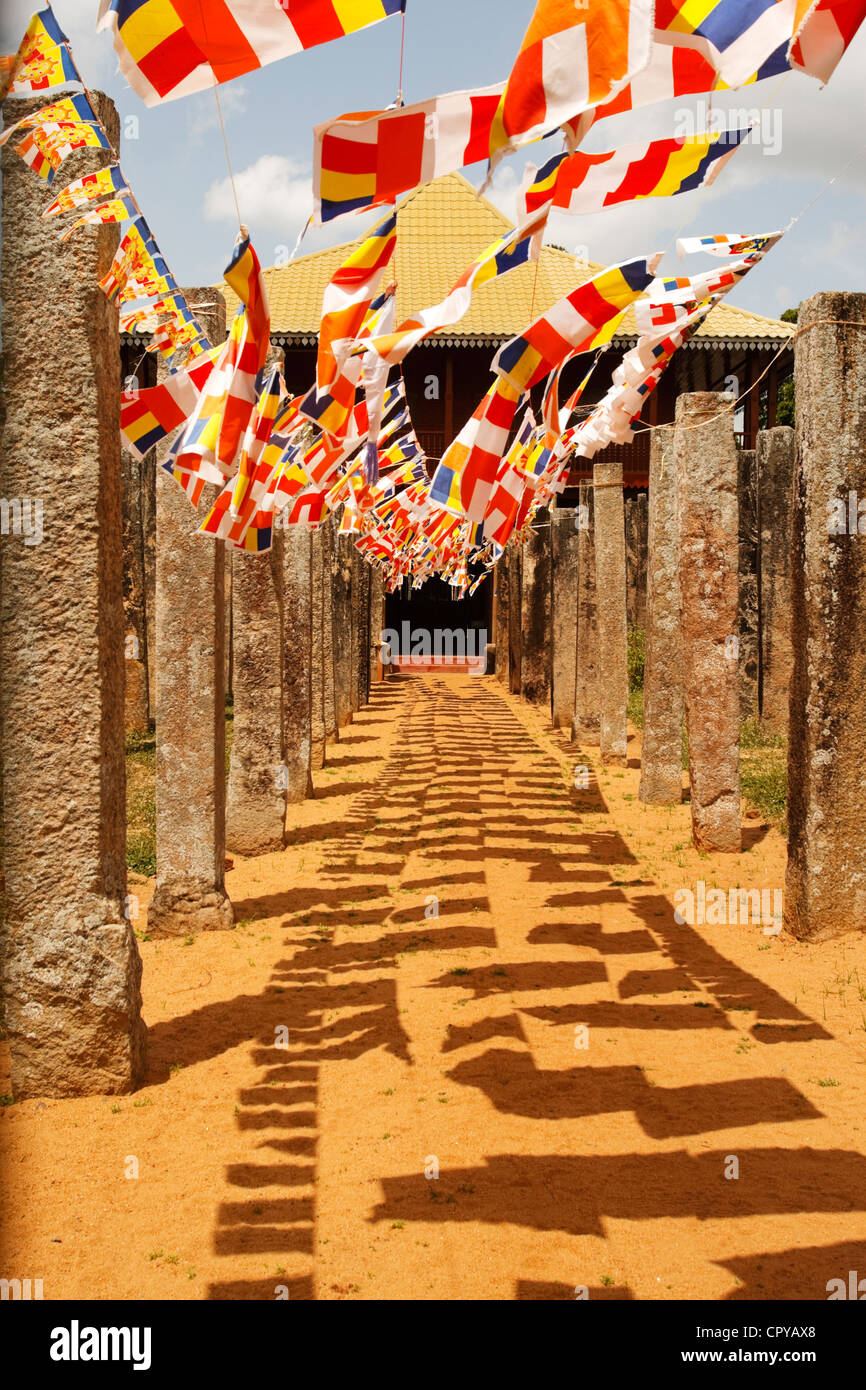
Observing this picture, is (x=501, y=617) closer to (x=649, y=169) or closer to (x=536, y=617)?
(x=536, y=617)

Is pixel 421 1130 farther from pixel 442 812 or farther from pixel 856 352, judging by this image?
pixel 442 812

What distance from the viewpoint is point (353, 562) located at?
63.3 ft

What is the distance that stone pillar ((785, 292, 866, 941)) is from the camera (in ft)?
21.1

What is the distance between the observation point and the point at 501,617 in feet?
91.9

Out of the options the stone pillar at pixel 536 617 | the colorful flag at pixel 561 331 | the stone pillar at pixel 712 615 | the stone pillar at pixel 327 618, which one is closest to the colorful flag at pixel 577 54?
the colorful flag at pixel 561 331

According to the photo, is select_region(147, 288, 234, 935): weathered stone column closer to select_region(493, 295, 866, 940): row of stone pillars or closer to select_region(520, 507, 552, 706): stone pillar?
select_region(493, 295, 866, 940): row of stone pillars

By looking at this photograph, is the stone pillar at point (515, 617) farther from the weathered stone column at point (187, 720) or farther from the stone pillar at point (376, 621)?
the weathered stone column at point (187, 720)

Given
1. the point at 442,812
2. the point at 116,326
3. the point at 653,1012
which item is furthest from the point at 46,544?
the point at 442,812

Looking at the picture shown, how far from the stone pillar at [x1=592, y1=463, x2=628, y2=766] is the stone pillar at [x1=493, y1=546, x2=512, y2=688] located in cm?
1254

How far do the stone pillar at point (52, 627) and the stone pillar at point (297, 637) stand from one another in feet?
19.2

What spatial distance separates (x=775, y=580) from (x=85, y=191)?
1075 cm

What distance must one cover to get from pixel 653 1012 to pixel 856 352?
362 cm

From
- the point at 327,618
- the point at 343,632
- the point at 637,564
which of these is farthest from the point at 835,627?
the point at 637,564

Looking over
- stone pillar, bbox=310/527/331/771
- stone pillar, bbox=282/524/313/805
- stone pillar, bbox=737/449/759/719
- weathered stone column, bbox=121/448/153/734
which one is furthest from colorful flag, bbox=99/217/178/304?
stone pillar, bbox=737/449/759/719
